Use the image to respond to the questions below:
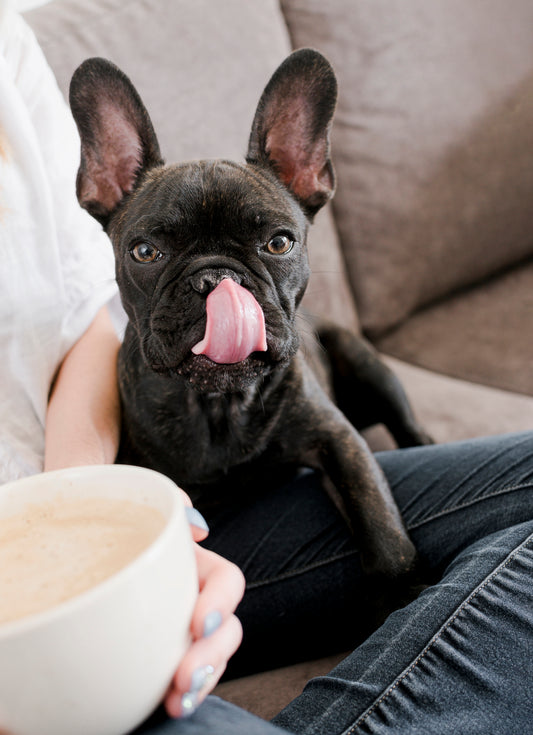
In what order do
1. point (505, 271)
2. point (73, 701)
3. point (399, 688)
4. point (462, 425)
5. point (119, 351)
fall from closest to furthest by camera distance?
point (73, 701), point (399, 688), point (119, 351), point (462, 425), point (505, 271)

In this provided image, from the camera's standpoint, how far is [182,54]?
1.43 meters

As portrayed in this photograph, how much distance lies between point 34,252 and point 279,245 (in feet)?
1.27

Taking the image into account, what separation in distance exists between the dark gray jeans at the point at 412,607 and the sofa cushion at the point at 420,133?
741mm

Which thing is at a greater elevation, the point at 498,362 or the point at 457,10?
the point at 457,10

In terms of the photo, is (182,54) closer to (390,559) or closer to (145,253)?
(145,253)

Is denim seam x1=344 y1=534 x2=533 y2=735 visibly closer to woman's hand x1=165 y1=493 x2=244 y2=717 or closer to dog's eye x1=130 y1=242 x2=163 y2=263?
woman's hand x1=165 y1=493 x2=244 y2=717

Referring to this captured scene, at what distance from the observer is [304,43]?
161 centimetres

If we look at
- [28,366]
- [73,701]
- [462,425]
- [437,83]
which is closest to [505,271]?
[437,83]

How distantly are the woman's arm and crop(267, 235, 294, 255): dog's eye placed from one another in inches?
14.0

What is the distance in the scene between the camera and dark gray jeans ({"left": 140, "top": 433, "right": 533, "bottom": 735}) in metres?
0.61

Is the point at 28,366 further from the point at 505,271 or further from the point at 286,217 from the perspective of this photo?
the point at 505,271

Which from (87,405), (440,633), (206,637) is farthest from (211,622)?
(87,405)

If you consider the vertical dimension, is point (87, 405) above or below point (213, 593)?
below

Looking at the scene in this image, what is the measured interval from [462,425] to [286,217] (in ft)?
2.38
